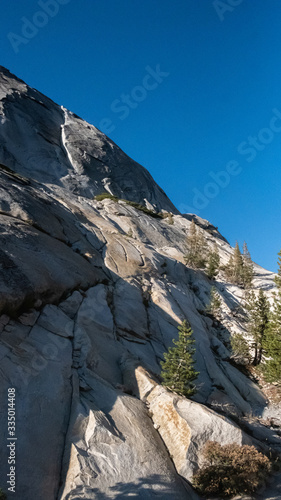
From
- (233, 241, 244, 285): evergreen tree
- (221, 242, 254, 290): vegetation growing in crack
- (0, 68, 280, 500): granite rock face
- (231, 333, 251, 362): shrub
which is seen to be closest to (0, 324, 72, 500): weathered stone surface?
(0, 68, 280, 500): granite rock face

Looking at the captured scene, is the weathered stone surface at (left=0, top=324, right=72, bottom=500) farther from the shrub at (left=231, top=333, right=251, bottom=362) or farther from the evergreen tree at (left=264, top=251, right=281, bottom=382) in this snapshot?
the shrub at (left=231, top=333, right=251, bottom=362)

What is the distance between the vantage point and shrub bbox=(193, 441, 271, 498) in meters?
11.4

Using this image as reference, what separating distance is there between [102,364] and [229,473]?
28.5 ft

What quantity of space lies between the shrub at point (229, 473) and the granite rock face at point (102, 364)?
1.72 ft

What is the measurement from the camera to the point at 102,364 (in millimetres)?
17312

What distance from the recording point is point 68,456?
11156 mm

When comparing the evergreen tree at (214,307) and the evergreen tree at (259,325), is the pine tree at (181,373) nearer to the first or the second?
the evergreen tree at (259,325)

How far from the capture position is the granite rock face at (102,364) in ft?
36.2

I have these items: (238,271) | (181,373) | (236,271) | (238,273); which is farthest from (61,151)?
(181,373)

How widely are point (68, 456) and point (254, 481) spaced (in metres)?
7.81

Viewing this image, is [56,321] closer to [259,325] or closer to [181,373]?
[181,373]

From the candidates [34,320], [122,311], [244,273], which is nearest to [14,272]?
[34,320]

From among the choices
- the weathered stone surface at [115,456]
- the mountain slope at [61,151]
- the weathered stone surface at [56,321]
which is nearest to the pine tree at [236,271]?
the weathered stone surface at [56,321]

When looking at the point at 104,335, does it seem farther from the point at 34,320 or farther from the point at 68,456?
the point at 68,456
